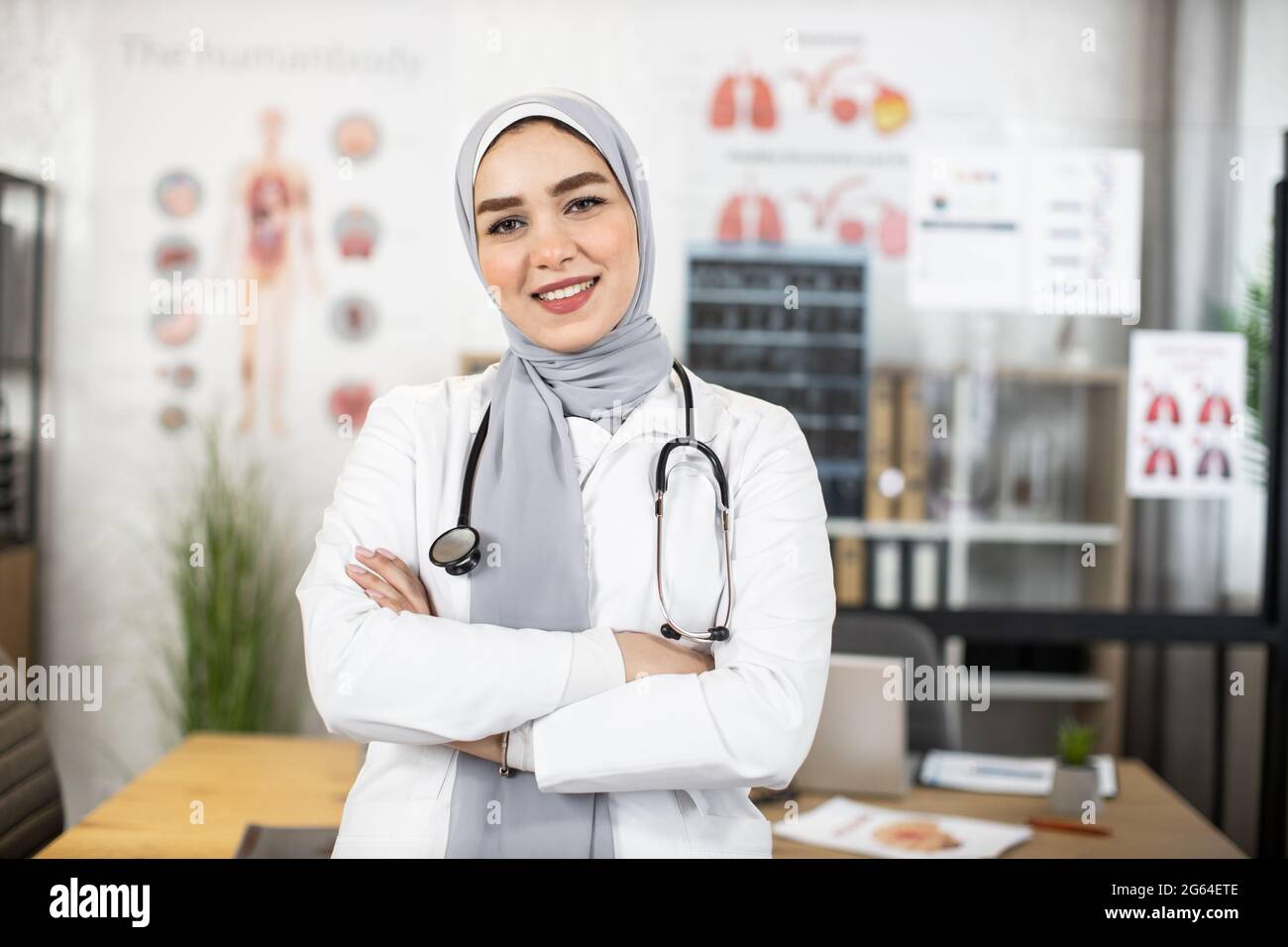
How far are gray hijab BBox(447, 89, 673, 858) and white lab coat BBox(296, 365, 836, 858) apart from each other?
0.02 metres

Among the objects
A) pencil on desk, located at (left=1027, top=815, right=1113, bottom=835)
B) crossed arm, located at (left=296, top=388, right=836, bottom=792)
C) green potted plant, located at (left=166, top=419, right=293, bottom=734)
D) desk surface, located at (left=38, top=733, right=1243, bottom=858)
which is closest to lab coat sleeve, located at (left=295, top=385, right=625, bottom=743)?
crossed arm, located at (left=296, top=388, right=836, bottom=792)

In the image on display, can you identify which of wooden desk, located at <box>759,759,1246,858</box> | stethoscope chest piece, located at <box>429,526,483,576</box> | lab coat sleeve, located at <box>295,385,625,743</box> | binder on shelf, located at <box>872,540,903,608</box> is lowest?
wooden desk, located at <box>759,759,1246,858</box>

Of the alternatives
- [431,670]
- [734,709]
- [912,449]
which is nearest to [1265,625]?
[912,449]

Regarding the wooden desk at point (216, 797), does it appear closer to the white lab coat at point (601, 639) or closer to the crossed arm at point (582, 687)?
the white lab coat at point (601, 639)

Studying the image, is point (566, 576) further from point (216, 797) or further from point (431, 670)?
point (216, 797)

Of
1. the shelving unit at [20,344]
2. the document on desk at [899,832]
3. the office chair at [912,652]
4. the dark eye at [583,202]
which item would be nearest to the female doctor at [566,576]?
the dark eye at [583,202]

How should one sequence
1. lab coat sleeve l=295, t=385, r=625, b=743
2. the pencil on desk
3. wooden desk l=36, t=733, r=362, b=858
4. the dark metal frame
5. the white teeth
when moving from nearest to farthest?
lab coat sleeve l=295, t=385, r=625, b=743 < the white teeth < wooden desk l=36, t=733, r=362, b=858 < the pencil on desk < the dark metal frame

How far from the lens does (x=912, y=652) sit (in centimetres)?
235

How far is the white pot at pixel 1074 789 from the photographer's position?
5.66 feet

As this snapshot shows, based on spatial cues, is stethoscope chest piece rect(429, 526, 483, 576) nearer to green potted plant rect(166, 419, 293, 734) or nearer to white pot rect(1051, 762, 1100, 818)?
white pot rect(1051, 762, 1100, 818)

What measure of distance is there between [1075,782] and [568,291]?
117 centimetres

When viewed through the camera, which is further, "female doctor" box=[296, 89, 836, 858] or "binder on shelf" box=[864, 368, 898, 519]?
"binder on shelf" box=[864, 368, 898, 519]

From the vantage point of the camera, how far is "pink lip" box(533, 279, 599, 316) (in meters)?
Answer: 1.17
